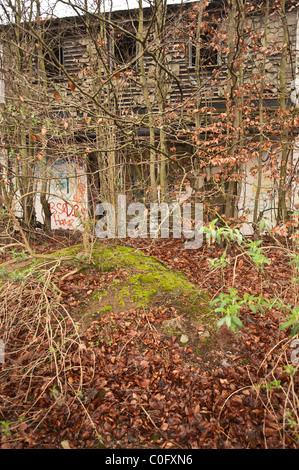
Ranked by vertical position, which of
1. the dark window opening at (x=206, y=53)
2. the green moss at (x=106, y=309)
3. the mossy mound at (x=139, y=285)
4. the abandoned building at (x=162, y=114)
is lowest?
the green moss at (x=106, y=309)

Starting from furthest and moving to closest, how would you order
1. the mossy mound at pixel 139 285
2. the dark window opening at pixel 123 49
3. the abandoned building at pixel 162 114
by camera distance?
the dark window opening at pixel 123 49, the abandoned building at pixel 162 114, the mossy mound at pixel 139 285

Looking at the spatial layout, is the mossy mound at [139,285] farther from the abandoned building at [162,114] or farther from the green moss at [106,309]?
the abandoned building at [162,114]

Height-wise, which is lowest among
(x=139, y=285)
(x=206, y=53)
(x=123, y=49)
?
(x=139, y=285)

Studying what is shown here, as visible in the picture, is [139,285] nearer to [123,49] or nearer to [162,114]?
[162,114]

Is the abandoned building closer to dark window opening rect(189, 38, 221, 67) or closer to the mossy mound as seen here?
dark window opening rect(189, 38, 221, 67)

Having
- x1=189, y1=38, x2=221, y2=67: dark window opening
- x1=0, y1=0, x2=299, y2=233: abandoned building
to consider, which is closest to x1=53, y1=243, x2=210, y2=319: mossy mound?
x1=0, y1=0, x2=299, y2=233: abandoned building

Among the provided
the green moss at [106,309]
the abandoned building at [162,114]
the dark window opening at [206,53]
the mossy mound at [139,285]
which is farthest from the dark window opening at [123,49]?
the green moss at [106,309]

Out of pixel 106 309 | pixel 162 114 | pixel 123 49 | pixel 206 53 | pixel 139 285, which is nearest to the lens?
pixel 106 309

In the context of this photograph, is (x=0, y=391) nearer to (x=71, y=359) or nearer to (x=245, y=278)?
(x=71, y=359)

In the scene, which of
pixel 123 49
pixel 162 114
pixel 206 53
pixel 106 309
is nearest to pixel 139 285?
pixel 106 309

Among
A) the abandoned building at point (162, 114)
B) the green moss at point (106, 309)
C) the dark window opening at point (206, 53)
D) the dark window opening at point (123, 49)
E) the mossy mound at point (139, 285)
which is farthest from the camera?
the dark window opening at point (123, 49)

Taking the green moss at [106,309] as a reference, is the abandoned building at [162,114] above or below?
above

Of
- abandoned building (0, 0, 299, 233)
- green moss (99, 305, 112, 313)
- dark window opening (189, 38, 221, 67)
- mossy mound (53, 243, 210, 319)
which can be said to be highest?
dark window opening (189, 38, 221, 67)
